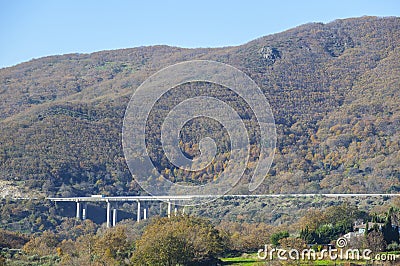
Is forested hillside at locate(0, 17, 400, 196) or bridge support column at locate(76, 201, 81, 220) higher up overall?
forested hillside at locate(0, 17, 400, 196)

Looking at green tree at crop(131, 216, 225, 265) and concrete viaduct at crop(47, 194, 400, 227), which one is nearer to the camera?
green tree at crop(131, 216, 225, 265)

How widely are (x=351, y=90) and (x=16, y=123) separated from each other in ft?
126

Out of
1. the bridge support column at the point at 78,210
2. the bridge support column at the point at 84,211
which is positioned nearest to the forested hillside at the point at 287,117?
the bridge support column at the point at 84,211

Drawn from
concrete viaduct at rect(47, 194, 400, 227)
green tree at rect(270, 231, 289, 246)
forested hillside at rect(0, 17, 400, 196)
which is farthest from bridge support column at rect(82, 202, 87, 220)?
green tree at rect(270, 231, 289, 246)

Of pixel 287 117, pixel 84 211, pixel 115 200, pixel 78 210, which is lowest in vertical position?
pixel 84 211

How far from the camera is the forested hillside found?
68.9m

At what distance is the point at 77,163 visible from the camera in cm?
7181

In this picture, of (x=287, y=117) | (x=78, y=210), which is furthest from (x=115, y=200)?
(x=287, y=117)

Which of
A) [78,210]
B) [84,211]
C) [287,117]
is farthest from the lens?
[287,117]

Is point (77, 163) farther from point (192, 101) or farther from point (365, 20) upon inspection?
point (365, 20)

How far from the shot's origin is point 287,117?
283ft

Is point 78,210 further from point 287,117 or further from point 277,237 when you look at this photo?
point 277,237

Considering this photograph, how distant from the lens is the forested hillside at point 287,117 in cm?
6894

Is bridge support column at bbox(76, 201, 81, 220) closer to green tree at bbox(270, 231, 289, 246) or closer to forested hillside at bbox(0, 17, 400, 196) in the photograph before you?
forested hillside at bbox(0, 17, 400, 196)
